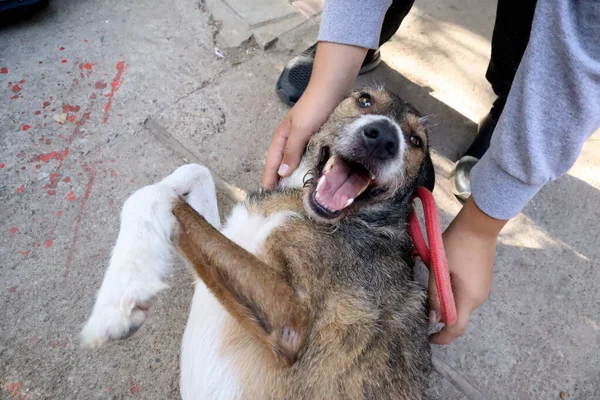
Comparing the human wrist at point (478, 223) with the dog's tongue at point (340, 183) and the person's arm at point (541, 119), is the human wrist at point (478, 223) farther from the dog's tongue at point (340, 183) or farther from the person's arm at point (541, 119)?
the dog's tongue at point (340, 183)

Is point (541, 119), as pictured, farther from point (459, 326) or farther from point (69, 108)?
point (69, 108)

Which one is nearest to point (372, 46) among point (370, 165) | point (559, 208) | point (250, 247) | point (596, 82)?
point (370, 165)

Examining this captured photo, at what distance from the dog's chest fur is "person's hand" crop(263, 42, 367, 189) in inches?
15.1

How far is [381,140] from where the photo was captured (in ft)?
7.34

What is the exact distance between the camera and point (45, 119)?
130 inches

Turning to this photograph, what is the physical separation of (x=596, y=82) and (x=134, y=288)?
2.19 metres

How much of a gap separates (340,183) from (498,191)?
0.82 meters

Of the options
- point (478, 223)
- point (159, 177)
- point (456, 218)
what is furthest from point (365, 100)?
point (159, 177)

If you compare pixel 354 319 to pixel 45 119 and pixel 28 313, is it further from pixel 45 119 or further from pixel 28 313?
pixel 45 119

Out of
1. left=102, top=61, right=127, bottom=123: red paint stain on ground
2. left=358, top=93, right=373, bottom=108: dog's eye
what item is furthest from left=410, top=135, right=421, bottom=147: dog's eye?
left=102, top=61, right=127, bottom=123: red paint stain on ground

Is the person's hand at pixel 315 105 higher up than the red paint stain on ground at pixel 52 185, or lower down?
higher up

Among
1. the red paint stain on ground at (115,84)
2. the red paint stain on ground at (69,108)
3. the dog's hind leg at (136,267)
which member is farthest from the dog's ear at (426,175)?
the red paint stain on ground at (69,108)

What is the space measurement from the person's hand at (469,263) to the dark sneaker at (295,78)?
6.53 feet

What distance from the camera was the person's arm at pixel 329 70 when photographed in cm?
259
